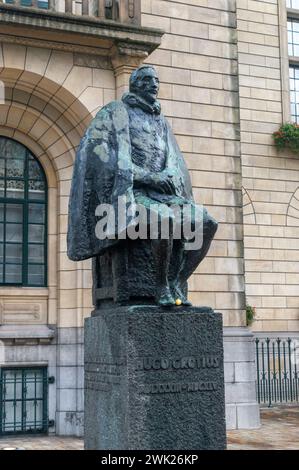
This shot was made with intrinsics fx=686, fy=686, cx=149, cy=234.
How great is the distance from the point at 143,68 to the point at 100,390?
126 inches

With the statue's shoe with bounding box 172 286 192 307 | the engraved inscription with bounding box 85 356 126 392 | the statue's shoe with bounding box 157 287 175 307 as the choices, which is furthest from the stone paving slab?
the statue's shoe with bounding box 157 287 175 307

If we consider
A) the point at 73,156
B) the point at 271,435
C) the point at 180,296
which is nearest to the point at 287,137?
the point at 73,156

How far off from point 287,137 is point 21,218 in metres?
10.4

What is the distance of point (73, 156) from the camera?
533 inches

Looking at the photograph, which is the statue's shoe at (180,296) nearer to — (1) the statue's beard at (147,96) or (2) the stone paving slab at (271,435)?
(1) the statue's beard at (147,96)

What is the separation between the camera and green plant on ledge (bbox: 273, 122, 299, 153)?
20.9m

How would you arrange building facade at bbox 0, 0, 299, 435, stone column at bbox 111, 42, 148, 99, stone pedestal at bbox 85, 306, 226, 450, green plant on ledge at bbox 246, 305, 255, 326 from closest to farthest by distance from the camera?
stone pedestal at bbox 85, 306, 226, 450, building facade at bbox 0, 0, 299, 435, stone column at bbox 111, 42, 148, 99, green plant on ledge at bbox 246, 305, 255, 326

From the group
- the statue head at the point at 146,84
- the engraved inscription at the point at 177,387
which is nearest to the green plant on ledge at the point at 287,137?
the statue head at the point at 146,84

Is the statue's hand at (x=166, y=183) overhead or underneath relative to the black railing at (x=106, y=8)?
underneath

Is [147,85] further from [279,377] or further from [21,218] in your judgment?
[279,377]

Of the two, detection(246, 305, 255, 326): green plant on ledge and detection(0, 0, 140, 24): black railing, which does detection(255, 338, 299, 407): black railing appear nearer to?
detection(246, 305, 255, 326): green plant on ledge

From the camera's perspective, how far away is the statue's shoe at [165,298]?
6.07 m

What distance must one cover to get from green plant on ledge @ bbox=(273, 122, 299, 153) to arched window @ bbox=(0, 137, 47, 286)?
32.0 feet

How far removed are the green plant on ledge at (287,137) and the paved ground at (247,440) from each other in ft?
31.3
